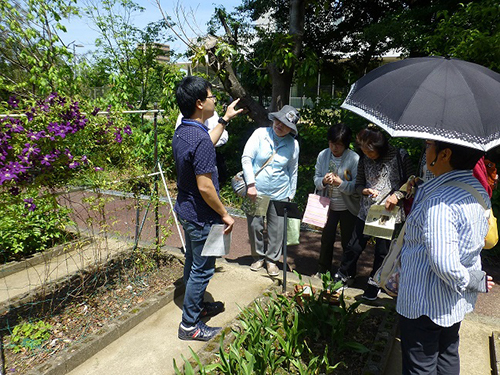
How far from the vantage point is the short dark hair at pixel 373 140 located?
3121mm

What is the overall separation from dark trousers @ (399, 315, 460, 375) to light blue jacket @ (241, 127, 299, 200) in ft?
6.82

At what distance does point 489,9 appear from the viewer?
13.3 ft

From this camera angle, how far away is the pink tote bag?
3574 mm

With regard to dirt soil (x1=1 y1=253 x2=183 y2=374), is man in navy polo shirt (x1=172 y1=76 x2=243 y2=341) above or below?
above

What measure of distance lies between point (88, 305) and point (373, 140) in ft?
9.31

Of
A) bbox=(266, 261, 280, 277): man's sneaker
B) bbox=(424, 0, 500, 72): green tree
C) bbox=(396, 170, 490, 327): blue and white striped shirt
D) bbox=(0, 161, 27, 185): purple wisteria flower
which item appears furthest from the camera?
bbox=(424, 0, 500, 72): green tree

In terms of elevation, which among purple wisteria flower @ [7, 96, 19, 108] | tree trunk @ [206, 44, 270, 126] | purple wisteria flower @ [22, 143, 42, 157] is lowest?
purple wisteria flower @ [22, 143, 42, 157]

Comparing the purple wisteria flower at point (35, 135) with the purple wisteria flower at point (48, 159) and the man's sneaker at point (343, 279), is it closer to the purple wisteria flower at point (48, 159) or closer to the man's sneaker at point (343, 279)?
the purple wisteria flower at point (48, 159)

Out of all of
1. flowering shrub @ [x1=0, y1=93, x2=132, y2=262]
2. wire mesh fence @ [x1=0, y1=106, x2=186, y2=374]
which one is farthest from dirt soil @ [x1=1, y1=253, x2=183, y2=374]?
flowering shrub @ [x1=0, y1=93, x2=132, y2=262]

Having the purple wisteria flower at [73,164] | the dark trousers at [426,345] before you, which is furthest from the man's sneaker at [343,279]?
the purple wisteria flower at [73,164]

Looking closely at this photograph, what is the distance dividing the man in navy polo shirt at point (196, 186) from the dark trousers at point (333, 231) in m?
1.46

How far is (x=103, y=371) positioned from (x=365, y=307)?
2.16m

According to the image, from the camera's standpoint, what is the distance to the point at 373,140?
3123 millimetres

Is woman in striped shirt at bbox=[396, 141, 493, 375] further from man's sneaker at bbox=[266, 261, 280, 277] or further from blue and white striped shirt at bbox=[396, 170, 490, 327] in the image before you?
man's sneaker at bbox=[266, 261, 280, 277]
